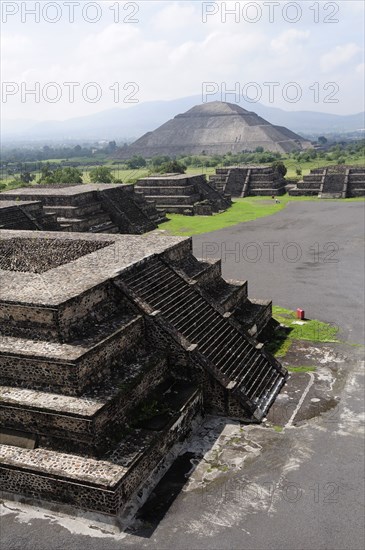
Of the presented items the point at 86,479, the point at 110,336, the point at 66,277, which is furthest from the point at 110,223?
the point at 86,479

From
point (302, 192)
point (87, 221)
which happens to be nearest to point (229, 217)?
point (87, 221)

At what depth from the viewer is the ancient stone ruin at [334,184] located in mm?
57406

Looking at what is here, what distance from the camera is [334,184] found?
192 ft

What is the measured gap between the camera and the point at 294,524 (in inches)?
379

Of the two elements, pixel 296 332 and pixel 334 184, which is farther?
pixel 334 184

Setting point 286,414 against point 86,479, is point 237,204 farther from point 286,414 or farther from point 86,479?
point 86,479

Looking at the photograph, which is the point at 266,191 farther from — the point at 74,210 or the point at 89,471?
the point at 89,471

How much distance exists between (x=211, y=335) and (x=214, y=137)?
543 ft

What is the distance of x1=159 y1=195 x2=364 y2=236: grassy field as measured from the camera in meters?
40.0

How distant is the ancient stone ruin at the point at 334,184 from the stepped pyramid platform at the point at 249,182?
2541 mm

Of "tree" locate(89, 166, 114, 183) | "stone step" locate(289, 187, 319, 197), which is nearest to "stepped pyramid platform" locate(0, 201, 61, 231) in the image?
"tree" locate(89, 166, 114, 183)

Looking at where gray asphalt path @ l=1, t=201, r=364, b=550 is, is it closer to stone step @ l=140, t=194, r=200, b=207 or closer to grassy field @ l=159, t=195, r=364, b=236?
grassy field @ l=159, t=195, r=364, b=236

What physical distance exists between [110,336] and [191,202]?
121ft

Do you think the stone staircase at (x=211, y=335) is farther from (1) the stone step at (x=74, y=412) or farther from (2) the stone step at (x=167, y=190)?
(2) the stone step at (x=167, y=190)
